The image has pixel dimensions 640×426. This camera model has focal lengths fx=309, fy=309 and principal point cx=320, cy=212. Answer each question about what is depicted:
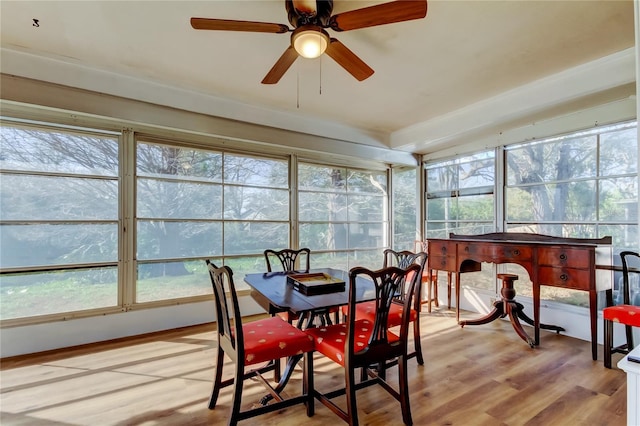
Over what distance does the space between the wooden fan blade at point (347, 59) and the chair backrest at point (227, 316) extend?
1524 millimetres

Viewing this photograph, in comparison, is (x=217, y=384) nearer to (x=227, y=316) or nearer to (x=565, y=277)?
(x=227, y=316)

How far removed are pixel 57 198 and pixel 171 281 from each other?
1.37 m

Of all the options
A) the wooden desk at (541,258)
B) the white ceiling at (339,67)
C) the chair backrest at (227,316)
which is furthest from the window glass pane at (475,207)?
the chair backrest at (227,316)

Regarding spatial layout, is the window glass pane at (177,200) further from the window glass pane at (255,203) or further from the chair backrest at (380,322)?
the chair backrest at (380,322)

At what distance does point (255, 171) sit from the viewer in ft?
13.5

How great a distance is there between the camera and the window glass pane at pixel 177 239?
342 centimetres

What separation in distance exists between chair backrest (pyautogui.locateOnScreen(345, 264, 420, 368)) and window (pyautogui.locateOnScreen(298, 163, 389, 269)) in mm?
2651

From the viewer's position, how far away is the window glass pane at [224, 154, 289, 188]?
3.94 m

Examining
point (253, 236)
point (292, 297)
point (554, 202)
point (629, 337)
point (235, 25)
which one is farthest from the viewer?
point (253, 236)

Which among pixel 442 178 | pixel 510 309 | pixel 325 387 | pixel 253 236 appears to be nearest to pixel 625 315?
pixel 510 309

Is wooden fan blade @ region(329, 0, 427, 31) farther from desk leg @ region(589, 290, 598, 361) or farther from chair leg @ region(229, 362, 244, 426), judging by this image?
desk leg @ region(589, 290, 598, 361)

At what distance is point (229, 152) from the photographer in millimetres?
3924

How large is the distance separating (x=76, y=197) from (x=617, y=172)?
5.29 metres

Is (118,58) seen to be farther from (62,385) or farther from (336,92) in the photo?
(62,385)
